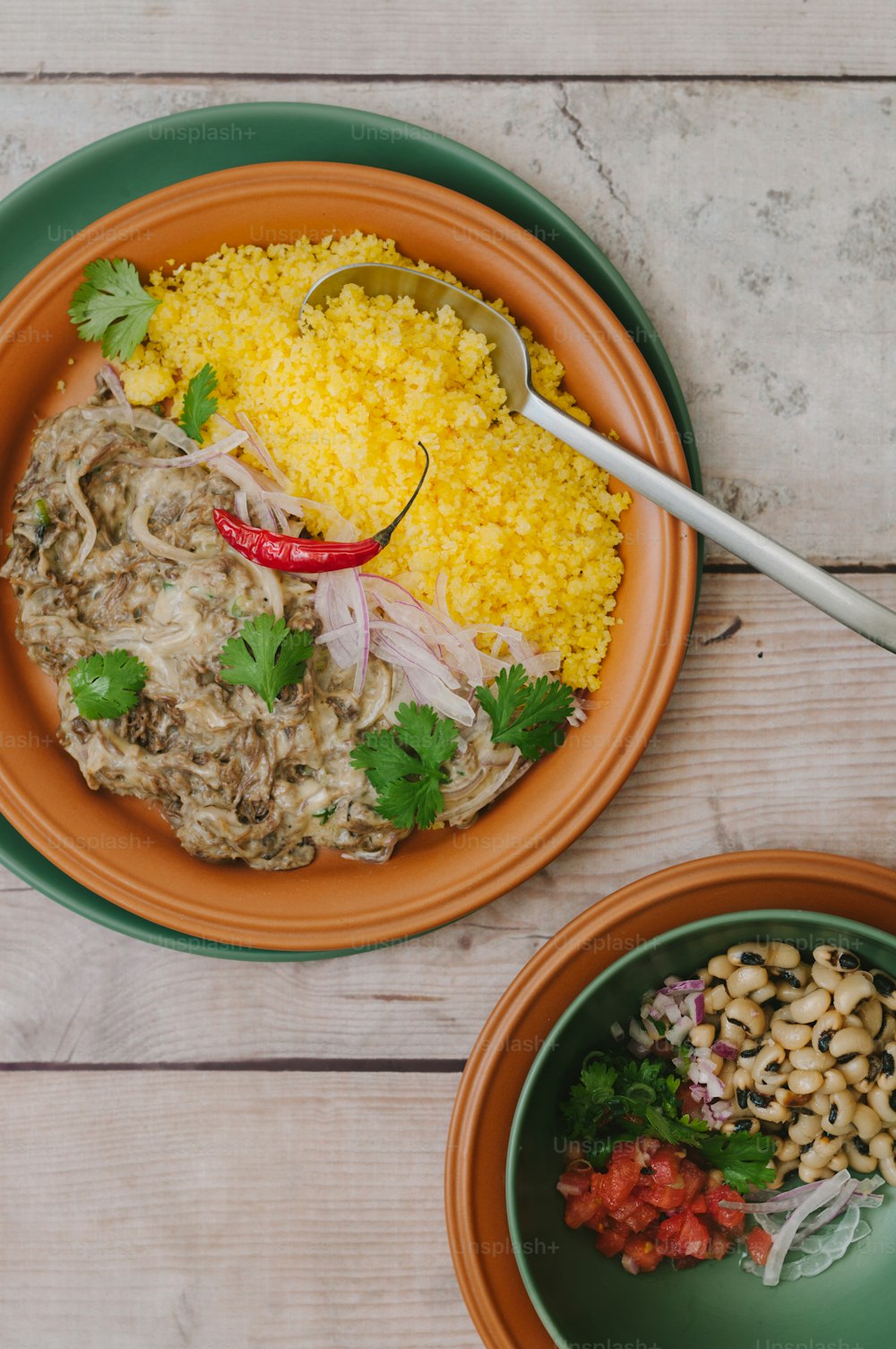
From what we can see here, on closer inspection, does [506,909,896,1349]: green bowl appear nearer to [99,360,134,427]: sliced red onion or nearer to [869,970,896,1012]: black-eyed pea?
[869,970,896,1012]: black-eyed pea

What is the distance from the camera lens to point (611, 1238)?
1852 millimetres

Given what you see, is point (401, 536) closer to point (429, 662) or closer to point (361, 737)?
point (429, 662)

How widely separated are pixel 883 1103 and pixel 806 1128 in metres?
0.14

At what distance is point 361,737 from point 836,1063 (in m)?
1.01

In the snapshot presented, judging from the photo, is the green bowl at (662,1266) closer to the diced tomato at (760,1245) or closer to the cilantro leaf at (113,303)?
the diced tomato at (760,1245)

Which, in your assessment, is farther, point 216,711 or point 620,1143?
point 620,1143

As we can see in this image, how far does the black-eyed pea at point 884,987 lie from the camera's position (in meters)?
1.75

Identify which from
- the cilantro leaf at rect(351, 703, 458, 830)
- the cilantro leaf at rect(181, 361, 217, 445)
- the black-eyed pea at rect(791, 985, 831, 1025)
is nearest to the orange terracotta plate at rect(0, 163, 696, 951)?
the cilantro leaf at rect(351, 703, 458, 830)

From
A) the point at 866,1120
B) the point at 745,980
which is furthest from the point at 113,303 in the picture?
the point at 866,1120

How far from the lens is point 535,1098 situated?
5.91 ft

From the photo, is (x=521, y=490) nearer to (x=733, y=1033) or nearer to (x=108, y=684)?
(x=108, y=684)

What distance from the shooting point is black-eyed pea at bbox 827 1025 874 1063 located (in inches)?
66.0

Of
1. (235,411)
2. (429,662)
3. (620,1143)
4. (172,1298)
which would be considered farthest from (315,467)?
(172,1298)

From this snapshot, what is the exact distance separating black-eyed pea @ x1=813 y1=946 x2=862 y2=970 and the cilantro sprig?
35 cm
